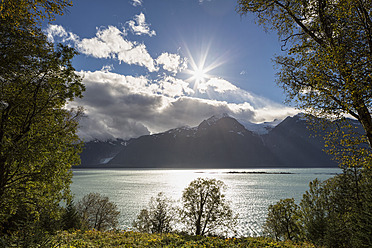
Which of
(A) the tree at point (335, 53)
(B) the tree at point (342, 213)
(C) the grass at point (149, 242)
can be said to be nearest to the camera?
(A) the tree at point (335, 53)

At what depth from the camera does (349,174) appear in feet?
107

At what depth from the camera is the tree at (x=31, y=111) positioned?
8.33 metres

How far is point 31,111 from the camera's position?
9.53 m

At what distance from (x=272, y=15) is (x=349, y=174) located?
115 feet

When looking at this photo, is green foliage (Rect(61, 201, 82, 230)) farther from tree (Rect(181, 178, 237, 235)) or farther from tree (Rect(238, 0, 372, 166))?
tree (Rect(238, 0, 372, 166))

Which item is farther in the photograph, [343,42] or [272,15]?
[272,15]

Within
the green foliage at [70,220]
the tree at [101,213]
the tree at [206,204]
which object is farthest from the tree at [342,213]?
Answer: the tree at [101,213]

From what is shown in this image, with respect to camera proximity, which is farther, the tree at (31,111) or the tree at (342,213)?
the tree at (342,213)

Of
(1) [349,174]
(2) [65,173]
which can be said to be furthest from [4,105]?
(1) [349,174]

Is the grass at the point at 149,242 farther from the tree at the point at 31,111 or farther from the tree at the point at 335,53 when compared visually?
the tree at the point at 335,53

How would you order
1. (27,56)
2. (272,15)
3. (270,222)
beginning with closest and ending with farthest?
(27,56)
(272,15)
(270,222)

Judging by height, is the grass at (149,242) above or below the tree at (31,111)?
below

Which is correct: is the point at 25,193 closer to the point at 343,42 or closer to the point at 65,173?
the point at 65,173

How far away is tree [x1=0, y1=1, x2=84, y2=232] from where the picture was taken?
8328 mm
